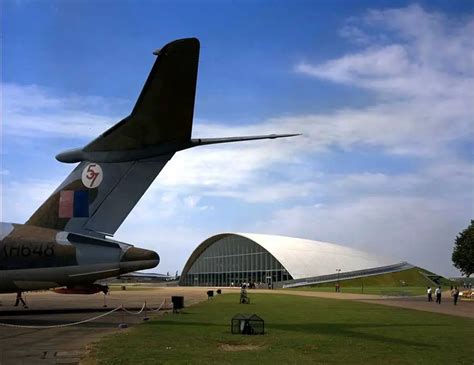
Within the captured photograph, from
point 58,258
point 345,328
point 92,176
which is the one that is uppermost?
point 92,176

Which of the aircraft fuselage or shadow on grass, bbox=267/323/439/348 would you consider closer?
shadow on grass, bbox=267/323/439/348

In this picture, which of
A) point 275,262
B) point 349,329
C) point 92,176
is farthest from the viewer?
point 275,262

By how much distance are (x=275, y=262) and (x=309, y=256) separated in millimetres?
7426

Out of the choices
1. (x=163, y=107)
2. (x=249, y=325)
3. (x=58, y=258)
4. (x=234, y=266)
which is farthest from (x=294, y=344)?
(x=234, y=266)

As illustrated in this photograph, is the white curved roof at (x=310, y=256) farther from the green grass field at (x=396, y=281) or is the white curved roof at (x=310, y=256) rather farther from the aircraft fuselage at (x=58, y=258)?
the aircraft fuselage at (x=58, y=258)

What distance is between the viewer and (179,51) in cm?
1559

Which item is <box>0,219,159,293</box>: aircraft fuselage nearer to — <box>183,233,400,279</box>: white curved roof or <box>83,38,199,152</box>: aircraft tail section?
<box>83,38,199,152</box>: aircraft tail section

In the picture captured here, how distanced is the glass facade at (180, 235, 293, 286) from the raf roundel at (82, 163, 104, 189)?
86659 millimetres

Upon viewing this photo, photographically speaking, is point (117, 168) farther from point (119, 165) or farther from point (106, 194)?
point (106, 194)

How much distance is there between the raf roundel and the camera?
18484 mm

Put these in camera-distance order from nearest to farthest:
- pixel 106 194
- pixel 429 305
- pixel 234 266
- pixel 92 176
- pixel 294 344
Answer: pixel 294 344 → pixel 106 194 → pixel 92 176 → pixel 429 305 → pixel 234 266

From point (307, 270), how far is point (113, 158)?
89.3 m

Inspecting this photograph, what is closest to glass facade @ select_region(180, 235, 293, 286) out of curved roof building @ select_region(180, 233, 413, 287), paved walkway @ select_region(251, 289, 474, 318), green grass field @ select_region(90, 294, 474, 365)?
curved roof building @ select_region(180, 233, 413, 287)

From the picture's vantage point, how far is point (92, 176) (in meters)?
18.5
